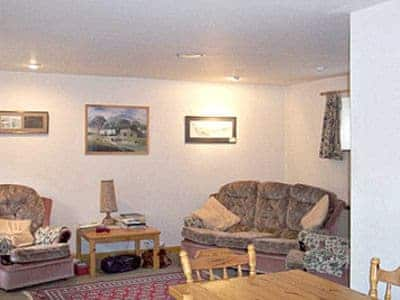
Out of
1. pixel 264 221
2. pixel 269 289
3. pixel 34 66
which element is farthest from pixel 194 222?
→ pixel 269 289

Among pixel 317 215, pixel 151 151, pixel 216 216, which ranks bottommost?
pixel 216 216

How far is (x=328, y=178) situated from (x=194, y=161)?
71.0 inches

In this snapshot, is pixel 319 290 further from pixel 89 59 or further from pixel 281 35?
pixel 89 59

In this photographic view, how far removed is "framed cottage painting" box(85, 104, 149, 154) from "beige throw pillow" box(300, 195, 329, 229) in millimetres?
2271

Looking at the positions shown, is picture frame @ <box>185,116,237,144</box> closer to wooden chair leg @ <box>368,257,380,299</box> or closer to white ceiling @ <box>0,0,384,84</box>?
white ceiling @ <box>0,0,384,84</box>

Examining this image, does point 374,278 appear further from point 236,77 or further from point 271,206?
point 236,77

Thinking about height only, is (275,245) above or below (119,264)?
Result: above

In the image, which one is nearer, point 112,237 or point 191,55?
point 191,55

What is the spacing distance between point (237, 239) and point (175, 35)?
266 cm

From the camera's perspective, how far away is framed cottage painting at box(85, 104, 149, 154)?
6.60 m

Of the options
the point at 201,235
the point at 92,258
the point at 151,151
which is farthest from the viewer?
the point at 151,151

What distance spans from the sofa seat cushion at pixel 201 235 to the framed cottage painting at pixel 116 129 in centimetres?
126

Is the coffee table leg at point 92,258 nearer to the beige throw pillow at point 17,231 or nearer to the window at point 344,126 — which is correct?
the beige throw pillow at point 17,231

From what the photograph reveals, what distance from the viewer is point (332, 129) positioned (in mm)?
6723
